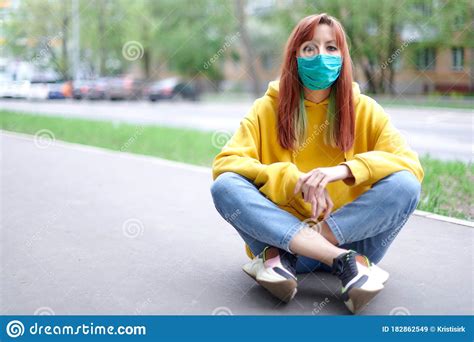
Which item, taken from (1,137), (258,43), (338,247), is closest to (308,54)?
(338,247)

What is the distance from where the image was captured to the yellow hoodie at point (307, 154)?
3.14m

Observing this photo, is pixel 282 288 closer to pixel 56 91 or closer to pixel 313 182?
pixel 313 182

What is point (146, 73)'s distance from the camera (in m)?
51.2

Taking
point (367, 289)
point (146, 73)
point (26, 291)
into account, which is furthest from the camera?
point (146, 73)

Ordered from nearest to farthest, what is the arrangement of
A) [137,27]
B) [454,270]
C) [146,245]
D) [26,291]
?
1. [26,291]
2. [454,270]
3. [146,245]
4. [137,27]

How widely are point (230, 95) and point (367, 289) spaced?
38051 mm

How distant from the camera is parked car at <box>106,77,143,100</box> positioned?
1373 inches

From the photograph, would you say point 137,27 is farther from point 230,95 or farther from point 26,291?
point 26,291
